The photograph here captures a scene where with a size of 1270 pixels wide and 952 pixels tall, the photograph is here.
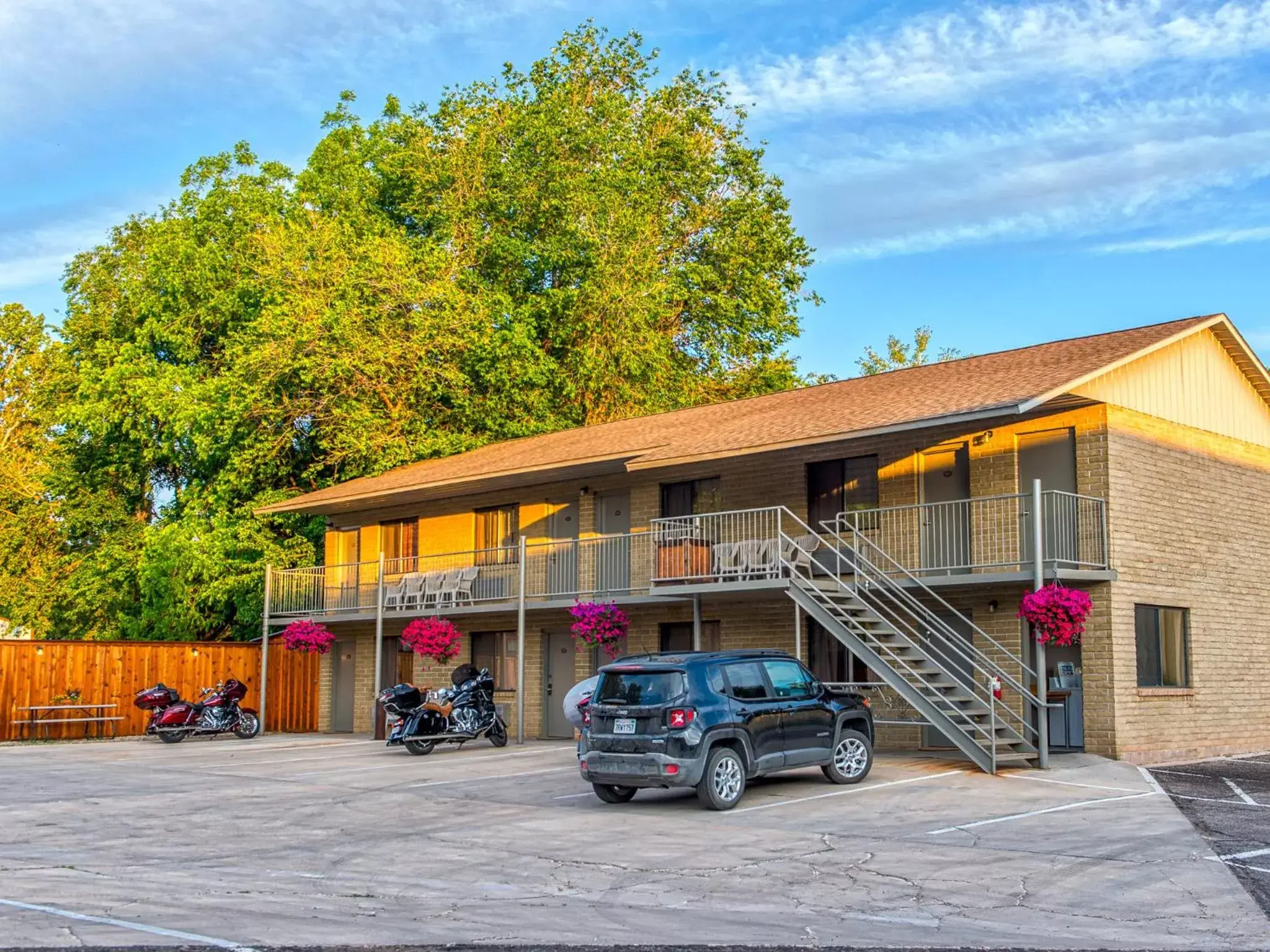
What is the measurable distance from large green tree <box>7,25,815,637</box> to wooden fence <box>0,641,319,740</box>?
4316 millimetres

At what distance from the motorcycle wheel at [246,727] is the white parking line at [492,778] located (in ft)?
39.6

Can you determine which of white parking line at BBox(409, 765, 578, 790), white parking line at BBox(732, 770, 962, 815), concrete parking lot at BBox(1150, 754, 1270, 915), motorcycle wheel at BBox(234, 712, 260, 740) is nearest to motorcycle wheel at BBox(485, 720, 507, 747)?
white parking line at BBox(409, 765, 578, 790)

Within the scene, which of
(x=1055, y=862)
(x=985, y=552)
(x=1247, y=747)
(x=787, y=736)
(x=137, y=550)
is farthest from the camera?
(x=137, y=550)

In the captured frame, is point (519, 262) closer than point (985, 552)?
No

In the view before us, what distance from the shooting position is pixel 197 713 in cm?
2869

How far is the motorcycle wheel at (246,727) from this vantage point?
97.4ft

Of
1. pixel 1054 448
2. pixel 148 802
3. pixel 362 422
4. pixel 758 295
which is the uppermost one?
pixel 758 295

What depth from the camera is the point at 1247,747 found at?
22188mm

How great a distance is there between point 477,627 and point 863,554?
1039 cm

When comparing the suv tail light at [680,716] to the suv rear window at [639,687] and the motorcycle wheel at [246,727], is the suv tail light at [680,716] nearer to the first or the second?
the suv rear window at [639,687]

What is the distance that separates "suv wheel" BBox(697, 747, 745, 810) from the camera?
14.4m

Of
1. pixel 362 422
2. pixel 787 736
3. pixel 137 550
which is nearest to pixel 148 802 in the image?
pixel 787 736

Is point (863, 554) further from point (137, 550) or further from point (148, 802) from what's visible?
point (137, 550)

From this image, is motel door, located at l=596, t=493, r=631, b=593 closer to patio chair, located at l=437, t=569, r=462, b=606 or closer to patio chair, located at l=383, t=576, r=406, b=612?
patio chair, located at l=437, t=569, r=462, b=606
